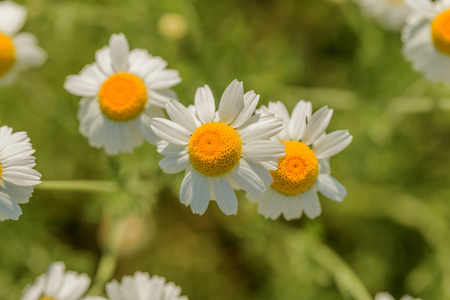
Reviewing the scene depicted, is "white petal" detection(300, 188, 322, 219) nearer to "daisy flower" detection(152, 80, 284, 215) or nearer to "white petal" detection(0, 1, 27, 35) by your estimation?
"daisy flower" detection(152, 80, 284, 215)

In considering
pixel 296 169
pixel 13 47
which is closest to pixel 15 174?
pixel 296 169

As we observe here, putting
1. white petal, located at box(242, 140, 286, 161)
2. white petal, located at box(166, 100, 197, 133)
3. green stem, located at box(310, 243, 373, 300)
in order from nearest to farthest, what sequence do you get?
white petal, located at box(242, 140, 286, 161)
white petal, located at box(166, 100, 197, 133)
green stem, located at box(310, 243, 373, 300)

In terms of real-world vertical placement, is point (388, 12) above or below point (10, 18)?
above

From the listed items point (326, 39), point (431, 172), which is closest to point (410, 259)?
point (431, 172)

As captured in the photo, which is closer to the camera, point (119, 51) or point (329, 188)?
point (329, 188)

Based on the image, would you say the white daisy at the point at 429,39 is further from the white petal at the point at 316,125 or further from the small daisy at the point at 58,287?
the small daisy at the point at 58,287

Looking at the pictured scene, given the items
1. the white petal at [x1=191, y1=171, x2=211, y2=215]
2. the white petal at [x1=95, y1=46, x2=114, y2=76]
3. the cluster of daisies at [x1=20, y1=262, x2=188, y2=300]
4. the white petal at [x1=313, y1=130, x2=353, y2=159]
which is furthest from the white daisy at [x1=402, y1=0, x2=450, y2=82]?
the cluster of daisies at [x1=20, y1=262, x2=188, y2=300]

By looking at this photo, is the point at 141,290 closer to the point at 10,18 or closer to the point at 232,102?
the point at 232,102

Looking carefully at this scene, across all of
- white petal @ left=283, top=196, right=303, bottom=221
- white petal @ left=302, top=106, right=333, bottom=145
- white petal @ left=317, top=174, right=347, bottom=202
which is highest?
white petal @ left=302, top=106, right=333, bottom=145
